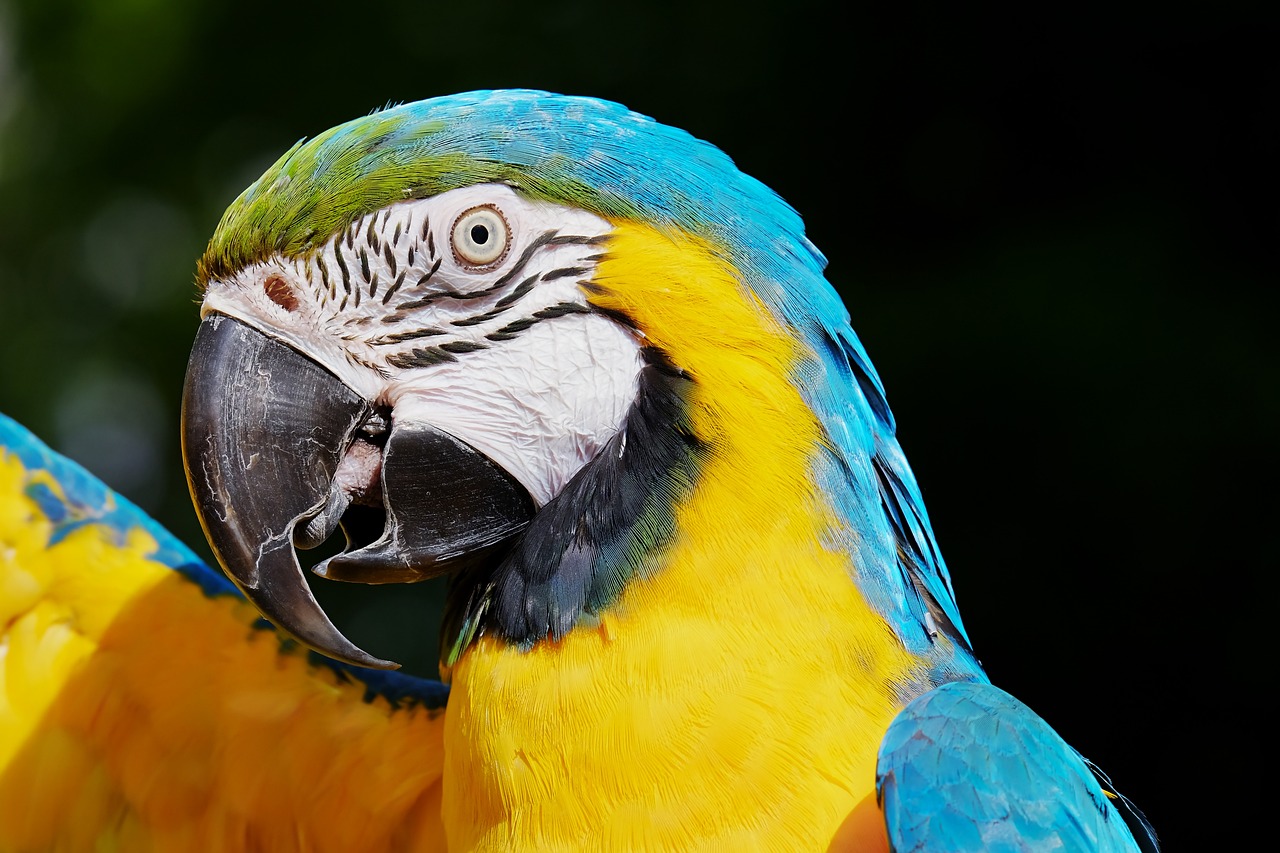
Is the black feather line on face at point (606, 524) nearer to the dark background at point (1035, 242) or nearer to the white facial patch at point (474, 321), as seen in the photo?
the white facial patch at point (474, 321)

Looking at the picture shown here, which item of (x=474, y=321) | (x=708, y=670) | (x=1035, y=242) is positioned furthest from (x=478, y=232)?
(x=1035, y=242)

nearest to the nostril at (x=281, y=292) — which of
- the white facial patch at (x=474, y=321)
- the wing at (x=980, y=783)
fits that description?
the white facial patch at (x=474, y=321)

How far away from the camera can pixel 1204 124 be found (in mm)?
3051

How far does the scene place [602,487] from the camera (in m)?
1.16

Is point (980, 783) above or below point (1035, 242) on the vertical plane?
below

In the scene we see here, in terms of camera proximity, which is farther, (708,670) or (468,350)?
(468,350)

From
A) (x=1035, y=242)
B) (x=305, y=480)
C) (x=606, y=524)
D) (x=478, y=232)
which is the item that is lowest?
(x=305, y=480)

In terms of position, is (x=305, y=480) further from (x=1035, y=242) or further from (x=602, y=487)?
(x=1035, y=242)

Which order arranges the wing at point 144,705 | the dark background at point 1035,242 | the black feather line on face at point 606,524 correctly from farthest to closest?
1. the dark background at point 1035,242
2. the wing at point 144,705
3. the black feather line on face at point 606,524

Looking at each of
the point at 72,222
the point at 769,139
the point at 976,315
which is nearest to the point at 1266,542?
the point at 976,315

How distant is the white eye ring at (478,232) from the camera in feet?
3.91

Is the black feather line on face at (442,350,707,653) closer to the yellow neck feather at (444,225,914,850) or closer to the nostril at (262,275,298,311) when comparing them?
the yellow neck feather at (444,225,914,850)

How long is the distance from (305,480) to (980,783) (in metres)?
0.70

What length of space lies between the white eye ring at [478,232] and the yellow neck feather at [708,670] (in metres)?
0.11
